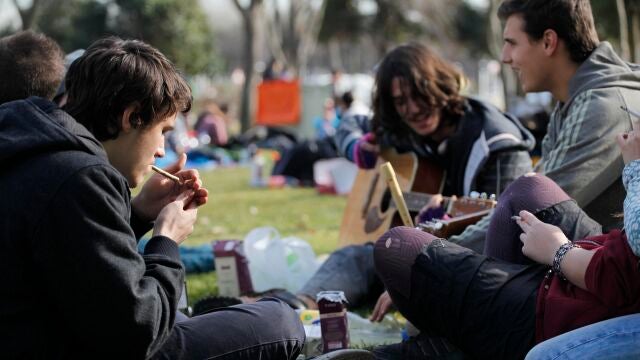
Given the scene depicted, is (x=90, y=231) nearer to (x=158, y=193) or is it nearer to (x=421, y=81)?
(x=158, y=193)

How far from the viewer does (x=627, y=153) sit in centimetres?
239

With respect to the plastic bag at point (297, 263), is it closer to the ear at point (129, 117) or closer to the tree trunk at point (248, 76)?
the ear at point (129, 117)

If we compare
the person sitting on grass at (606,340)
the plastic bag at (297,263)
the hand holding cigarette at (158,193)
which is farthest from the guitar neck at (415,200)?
the person sitting on grass at (606,340)

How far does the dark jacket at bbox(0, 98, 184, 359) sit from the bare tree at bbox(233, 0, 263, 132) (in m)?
17.3

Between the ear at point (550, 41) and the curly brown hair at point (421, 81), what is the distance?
0.79m

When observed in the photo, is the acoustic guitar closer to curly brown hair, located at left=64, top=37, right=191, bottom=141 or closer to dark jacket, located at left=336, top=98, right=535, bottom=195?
dark jacket, located at left=336, top=98, right=535, bottom=195

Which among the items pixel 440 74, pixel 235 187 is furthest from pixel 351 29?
pixel 440 74

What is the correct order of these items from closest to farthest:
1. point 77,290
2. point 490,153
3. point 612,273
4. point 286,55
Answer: point 77,290
point 612,273
point 490,153
point 286,55

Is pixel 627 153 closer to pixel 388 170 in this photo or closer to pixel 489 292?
pixel 489 292

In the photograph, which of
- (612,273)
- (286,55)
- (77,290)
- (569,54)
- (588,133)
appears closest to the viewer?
(77,290)

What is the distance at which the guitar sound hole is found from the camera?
15.6 feet

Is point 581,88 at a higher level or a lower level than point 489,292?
higher

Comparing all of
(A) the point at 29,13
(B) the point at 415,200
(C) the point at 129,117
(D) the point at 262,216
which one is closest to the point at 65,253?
(C) the point at 129,117

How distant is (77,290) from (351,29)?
32.0m
